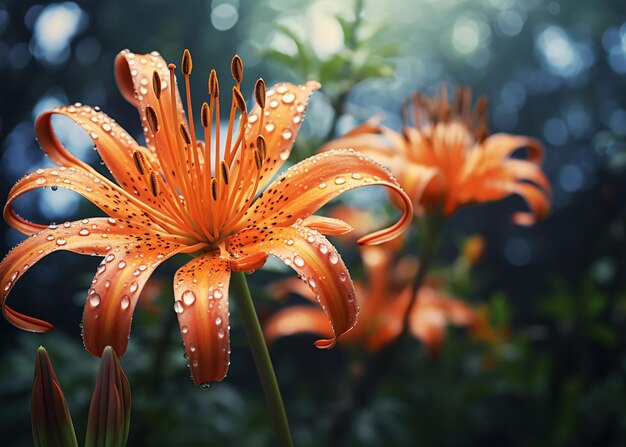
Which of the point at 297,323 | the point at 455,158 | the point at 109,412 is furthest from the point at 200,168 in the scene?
the point at 297,323

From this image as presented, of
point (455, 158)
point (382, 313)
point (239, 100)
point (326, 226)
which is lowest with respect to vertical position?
point (382, 313)

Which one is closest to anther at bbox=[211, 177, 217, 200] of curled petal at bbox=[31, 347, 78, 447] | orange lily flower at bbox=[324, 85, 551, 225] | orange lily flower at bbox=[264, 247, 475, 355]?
curled petal at bbox=[31, 347, 78, 447]

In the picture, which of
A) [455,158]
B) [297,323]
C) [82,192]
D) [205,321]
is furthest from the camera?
[297,323]

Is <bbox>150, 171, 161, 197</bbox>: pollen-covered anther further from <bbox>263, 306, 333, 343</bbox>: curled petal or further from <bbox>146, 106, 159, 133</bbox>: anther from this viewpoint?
<bbox>263, 306, 333, 343</bbox>: curled petal

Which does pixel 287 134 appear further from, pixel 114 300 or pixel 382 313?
pixel 382 313

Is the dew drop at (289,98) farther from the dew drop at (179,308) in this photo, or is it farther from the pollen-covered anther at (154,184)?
the dew drop at (179,308)

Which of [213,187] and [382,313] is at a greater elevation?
[213,187]

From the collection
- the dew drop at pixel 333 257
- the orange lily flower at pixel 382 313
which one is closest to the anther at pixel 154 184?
the dew drop at pixel 333 257
